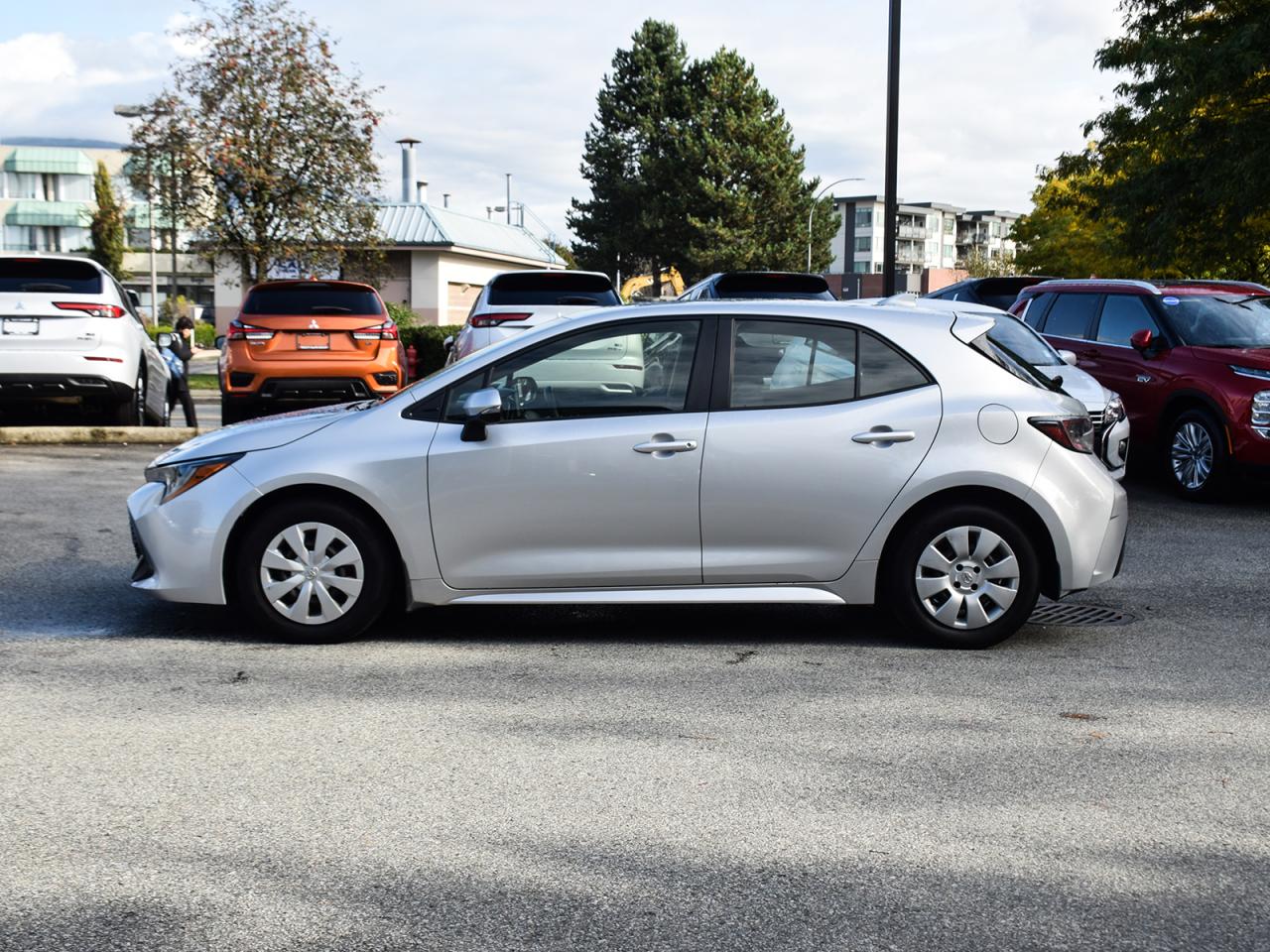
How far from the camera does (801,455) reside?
6406 millimetres

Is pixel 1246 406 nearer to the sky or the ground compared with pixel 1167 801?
nearer to the sky

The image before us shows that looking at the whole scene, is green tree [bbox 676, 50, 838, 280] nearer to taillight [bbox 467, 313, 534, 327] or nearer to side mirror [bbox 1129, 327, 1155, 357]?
taillight [bbox 467, 313, 534, 327]

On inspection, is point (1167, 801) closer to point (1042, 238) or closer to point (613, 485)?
point (613, 485)

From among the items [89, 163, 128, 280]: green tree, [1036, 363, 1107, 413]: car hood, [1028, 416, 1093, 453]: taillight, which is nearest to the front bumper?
[1028, 416, 1093, 453]: taillight

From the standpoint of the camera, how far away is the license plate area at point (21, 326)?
13.1 m

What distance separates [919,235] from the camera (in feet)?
487

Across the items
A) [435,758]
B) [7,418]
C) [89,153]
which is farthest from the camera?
[89,153]

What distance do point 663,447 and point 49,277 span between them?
9.40 m

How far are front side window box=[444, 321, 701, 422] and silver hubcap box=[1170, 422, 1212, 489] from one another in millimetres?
7009

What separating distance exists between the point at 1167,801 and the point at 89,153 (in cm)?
11357

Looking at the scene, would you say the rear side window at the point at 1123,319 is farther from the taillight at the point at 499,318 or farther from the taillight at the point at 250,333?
the taillight at the point at 250,333

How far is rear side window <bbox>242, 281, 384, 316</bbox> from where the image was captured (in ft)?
48.8

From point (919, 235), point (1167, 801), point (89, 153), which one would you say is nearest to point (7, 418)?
point (1167, 801)

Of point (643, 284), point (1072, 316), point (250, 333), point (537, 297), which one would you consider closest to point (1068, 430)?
point (1072, 316)
